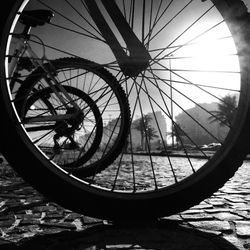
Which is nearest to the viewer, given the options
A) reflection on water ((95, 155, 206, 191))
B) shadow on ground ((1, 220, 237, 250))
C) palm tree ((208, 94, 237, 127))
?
shadow on ground ((1, 220, 237, 250))

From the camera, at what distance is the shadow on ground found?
4.04 feet

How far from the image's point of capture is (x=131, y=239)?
51.8 inches

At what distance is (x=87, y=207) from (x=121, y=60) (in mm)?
971

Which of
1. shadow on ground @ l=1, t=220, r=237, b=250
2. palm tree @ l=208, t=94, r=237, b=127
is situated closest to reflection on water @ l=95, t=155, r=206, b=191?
shadow on ground @ l=1, t=220, r=237, b=250

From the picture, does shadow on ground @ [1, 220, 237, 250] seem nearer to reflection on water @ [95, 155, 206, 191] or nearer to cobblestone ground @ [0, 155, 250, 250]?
cobblestone ground @ [0, 155, 250, 250]

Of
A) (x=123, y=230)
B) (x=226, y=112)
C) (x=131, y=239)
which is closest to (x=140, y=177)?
(x=123, y=230)

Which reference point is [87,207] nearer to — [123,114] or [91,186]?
[91,186]

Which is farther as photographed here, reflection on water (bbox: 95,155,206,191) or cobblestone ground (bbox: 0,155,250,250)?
reflection on water (bbox: 95,155,206,191)

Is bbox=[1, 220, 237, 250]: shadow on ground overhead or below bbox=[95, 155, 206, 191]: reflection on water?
overhead

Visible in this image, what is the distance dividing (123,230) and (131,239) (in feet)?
0.44

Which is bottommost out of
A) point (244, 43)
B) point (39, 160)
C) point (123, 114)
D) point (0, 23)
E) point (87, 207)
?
point (87, 207)

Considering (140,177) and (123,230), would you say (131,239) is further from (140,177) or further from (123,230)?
(140,177)

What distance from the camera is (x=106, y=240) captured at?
131 centimetres

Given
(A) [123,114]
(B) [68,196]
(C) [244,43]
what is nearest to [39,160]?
(B) [68,196]
